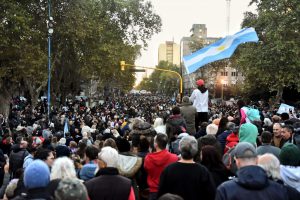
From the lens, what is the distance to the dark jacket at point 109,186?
480cm

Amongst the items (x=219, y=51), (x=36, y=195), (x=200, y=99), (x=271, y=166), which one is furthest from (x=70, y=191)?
(x=219, y=51)

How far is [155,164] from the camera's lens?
5918 millimetres

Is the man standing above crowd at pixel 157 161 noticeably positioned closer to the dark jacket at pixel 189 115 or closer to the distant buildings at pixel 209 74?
the dark jacket at pixel 189 115

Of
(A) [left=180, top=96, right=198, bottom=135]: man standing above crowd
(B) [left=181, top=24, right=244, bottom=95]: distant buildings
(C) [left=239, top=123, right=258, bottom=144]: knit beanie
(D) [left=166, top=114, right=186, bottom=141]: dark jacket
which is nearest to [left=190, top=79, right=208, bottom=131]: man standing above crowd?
(A) [left=180, top=96, right=198, bottom=135]: man standing above crowd

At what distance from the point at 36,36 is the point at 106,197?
89.1 ft

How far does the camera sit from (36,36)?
1193 inches

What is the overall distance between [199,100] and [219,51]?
179 centimetres

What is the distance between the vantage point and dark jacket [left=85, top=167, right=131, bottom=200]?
480cm

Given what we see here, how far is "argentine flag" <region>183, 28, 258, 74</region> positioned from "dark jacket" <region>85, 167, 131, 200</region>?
7.57 m

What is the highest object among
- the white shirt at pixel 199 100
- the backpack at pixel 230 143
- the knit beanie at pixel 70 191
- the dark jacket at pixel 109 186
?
the white shirt at pixel 199 100

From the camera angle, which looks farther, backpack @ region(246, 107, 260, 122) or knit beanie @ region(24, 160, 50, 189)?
backpack @ region(246, 107, 260, 122)

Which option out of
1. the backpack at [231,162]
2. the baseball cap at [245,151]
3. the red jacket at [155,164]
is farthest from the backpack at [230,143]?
the baseball cap at [245,151]

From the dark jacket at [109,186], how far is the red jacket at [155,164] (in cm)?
105

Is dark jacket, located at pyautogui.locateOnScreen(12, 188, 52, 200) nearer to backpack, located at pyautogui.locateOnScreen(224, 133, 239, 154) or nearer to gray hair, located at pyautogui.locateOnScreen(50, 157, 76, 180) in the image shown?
gray hair, located at pyautogui.locateOnScreen(50, 157, 76, 180)
